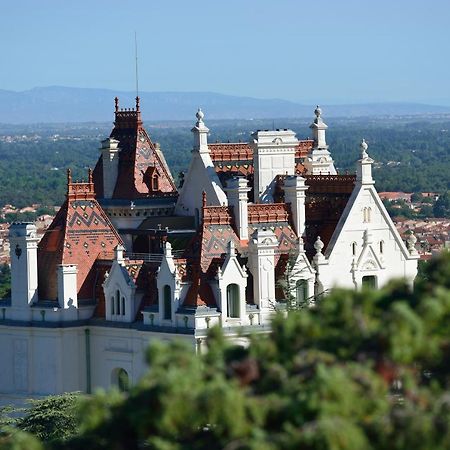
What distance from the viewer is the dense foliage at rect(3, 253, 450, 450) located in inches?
1078

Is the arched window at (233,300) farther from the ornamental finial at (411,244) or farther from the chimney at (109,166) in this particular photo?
the chimney at (109,166)

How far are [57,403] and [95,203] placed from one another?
8.09 m

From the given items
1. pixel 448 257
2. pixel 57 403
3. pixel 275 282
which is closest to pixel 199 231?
pixel 275 282

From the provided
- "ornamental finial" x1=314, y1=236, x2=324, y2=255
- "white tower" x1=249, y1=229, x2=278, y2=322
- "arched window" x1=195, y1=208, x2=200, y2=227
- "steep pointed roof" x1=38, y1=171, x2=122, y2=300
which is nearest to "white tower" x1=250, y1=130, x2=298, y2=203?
"arched window" x1=195, y1=208, x2=200, y2=227

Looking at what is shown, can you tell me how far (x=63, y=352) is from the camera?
54844 millimetres

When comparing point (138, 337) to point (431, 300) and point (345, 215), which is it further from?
point (431, 300)

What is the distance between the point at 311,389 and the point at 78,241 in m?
28.3

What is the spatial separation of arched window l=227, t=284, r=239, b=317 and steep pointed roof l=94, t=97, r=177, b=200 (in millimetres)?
6950

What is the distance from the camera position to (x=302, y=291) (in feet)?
179

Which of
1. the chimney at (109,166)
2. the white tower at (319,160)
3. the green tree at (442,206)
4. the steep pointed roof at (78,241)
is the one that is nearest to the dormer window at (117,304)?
the steep pointed roof at (78,241)

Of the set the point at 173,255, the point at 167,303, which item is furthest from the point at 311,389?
the point at 173,255

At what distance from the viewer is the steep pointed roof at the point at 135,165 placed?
5888cm

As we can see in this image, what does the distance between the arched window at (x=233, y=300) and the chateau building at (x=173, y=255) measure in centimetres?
2

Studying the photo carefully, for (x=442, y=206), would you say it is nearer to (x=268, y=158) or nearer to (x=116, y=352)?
(x=268, y=158)
